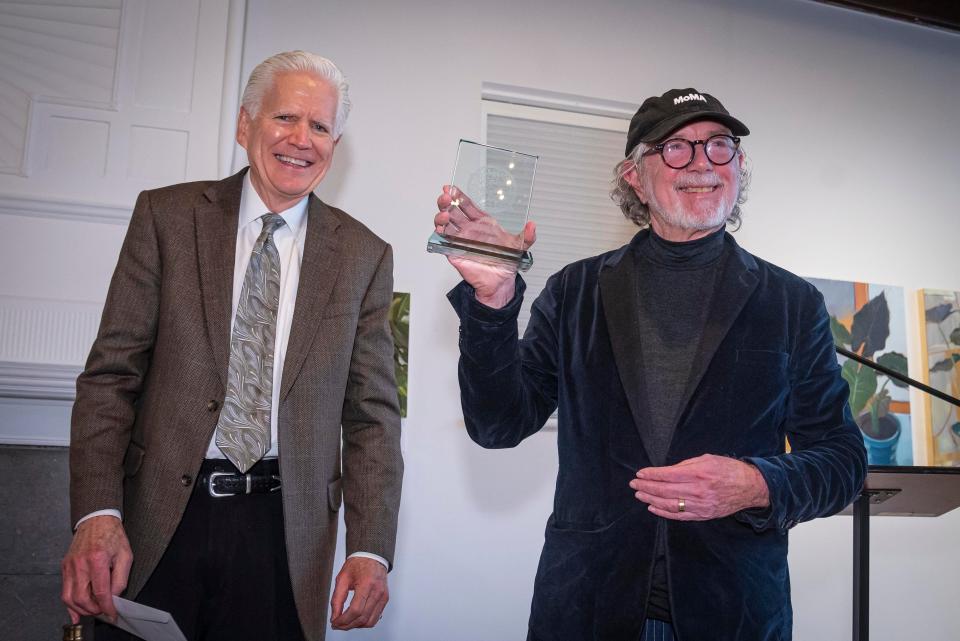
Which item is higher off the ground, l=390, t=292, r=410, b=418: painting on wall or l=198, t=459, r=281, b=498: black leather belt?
l=390, t=292, r=410, b=418: painting on wall

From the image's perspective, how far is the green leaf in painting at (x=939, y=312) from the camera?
4.24 metres

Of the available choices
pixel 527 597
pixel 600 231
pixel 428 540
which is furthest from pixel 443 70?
pixel 527 597

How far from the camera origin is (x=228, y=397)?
1667 millimetres

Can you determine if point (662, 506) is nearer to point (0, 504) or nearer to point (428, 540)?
point (428, 540)

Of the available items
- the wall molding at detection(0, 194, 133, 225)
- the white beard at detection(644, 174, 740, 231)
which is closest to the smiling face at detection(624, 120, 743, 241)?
the white beard at detection(644, 174, 740, 231)

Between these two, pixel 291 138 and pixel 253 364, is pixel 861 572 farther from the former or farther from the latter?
pixel 291 138

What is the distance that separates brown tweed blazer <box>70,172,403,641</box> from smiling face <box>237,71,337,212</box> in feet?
0.23

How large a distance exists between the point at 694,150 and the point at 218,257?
1043mm

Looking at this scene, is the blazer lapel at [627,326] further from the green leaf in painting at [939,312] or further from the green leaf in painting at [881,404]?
the green leaf in painting at [939,312]

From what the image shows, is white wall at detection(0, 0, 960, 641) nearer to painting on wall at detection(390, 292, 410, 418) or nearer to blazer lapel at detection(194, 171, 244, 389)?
painting on wall at detection(390, 292, 410, 418)

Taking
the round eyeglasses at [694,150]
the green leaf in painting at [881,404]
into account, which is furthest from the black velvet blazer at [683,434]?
the green leaf in painting at [881,404]

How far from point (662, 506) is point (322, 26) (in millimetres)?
2706

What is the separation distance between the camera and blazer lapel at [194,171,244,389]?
1.66 metres

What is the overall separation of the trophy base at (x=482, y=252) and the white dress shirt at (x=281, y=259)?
0.42 m
